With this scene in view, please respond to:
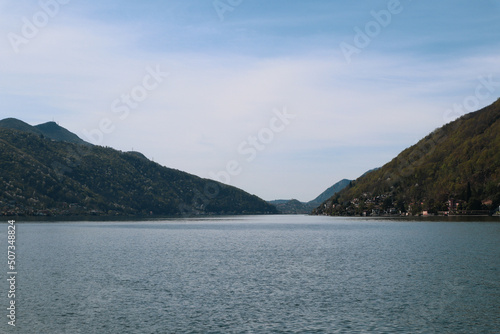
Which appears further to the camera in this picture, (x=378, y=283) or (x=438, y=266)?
(x=438, y=266)

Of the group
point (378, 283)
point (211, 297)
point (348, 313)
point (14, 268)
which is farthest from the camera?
point (14, 268)

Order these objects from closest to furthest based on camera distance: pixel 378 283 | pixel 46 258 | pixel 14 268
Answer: pixel 378 283 → pixel 14 268 → pixel 46 258

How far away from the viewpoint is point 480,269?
207ft

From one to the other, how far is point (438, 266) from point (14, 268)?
6410 centimetres

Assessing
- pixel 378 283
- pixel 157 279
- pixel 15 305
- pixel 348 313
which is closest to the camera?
pixel 348 313

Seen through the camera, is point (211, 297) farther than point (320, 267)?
No

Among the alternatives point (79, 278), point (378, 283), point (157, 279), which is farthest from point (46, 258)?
point (378, 283)

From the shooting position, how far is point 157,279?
58.7m

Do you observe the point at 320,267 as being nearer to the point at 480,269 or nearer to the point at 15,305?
the point at 480,269

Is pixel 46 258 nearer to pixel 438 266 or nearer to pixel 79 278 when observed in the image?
pixel 79 278

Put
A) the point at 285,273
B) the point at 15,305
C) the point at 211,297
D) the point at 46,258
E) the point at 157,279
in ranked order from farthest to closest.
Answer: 1. the point at 46,258
2. the point at 285,273
3. the point at 157,279
4. the point at 211,297
5. the point at 15,305

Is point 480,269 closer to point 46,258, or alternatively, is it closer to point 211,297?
point 211,297

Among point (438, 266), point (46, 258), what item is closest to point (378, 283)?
point (438, 266)

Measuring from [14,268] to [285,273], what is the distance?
40827 mm
